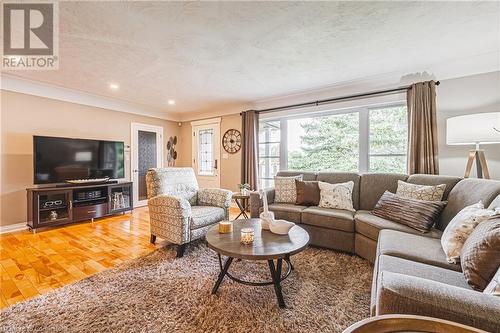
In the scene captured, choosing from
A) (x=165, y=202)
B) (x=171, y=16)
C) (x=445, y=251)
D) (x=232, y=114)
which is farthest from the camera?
(x=232, y=114)

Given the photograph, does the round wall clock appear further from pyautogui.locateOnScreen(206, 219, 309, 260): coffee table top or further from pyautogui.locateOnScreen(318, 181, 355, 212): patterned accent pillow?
pyautogui.locateOnScreen(206, 219, 309, 260): coffee table top

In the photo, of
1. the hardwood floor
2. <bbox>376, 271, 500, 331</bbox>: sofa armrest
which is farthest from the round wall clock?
<bbox>376, 271, 500, 331</bbox>: sofa armrest

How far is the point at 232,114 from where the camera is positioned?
202 inches

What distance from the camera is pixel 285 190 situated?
3.34 m

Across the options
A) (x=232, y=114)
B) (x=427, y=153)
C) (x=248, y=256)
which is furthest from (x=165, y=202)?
(x=427, y=153)

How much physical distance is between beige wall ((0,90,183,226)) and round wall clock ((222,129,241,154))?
278cm

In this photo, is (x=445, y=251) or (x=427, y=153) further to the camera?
(x=427, y=153)

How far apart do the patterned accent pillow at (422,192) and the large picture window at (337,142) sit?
1059 mm

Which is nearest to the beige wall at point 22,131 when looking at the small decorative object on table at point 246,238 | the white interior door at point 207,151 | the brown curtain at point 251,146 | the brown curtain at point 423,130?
the white interior door at point 207,151

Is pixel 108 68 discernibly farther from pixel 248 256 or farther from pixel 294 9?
pixel 248 256

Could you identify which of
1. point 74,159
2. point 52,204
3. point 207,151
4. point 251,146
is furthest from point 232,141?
point 52,204

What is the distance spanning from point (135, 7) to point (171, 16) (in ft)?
0.91

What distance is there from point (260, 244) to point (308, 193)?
1.55 meters

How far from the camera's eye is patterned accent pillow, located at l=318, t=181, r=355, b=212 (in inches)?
114
